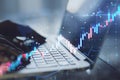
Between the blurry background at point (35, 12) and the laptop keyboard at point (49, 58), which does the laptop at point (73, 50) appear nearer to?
the laptop keyboard at point (49, 58)

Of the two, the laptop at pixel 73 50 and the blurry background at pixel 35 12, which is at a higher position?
the blurry background at pixel 35 12

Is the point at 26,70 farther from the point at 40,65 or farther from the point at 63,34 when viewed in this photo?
the point at 63,34

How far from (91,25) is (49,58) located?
5.5 inches

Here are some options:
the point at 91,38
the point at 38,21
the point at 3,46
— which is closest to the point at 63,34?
the point at 38,21

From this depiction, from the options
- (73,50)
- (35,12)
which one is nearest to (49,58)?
(73,50)

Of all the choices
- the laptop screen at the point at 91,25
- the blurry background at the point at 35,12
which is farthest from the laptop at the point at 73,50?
the blurry background at the point at 35,12

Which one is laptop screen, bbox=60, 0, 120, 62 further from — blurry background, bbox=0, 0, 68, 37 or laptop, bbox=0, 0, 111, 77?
blurry background, bbox=0, 0, 68, 37

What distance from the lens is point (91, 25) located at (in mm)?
541

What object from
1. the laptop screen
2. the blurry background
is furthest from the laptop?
the blurry background

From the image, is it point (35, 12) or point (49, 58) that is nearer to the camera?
point (49, 58)

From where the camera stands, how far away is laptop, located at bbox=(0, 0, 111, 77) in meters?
0.47

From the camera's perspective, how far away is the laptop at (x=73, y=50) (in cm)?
47

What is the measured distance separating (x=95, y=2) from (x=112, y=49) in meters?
0.15

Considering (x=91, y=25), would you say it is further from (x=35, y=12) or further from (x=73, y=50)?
(x=35, y=12)
